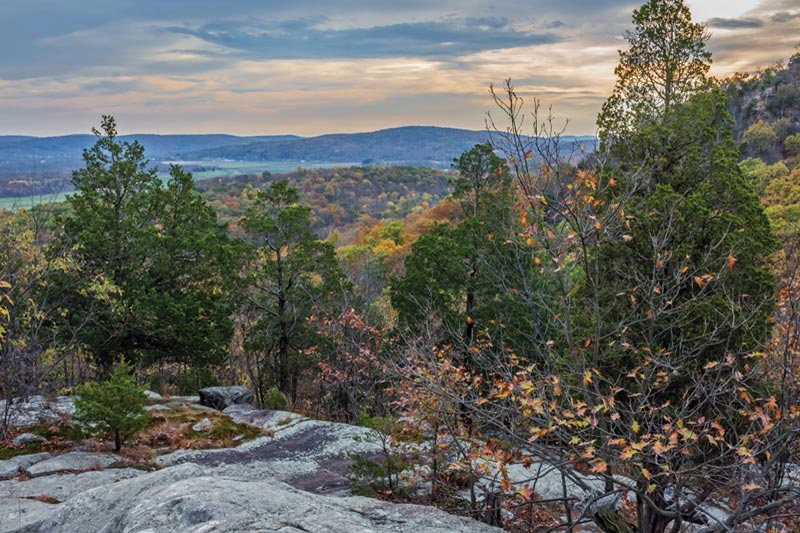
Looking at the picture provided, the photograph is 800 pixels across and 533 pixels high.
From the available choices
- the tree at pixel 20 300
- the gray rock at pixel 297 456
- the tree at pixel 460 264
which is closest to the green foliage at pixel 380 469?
the gray rock at pixel 297 456

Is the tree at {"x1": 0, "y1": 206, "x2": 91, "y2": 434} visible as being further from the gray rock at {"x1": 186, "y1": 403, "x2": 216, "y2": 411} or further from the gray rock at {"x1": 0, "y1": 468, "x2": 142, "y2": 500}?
the gray rock at {"x1": 186, "y1": 403, "x2": 216, "y2": 411}

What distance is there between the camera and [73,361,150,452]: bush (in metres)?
11.1

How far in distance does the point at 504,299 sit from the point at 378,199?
115 m

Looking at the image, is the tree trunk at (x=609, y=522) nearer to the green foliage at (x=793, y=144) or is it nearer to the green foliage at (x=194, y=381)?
the green foliage at (x=194, y=381)

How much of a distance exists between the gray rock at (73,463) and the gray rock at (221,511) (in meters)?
5.47

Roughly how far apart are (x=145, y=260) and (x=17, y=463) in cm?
1131

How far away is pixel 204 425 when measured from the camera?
15.5 meters

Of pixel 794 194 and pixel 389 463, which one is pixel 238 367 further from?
pixel 794 194

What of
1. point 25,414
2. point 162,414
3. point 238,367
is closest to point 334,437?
point 162,414

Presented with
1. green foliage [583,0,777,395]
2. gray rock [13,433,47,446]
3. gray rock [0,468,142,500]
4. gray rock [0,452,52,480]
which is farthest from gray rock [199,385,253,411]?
green foliage [583,0,777,395]

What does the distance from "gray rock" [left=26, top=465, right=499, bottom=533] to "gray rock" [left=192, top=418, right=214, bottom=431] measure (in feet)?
31.2

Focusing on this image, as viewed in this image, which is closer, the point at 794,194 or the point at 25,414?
the point at 25,414

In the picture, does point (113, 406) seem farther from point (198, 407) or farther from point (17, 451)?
point (198, 407)

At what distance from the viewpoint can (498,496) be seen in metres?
7.99
